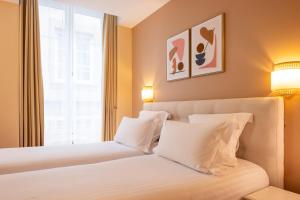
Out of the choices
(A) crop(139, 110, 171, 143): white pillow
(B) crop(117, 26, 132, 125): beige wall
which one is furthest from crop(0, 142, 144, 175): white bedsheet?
(B) crop(117, 26, 132, 125): beige wall

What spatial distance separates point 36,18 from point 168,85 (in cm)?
221

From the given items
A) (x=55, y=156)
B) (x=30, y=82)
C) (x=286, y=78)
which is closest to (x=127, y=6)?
(x=30, y=82)

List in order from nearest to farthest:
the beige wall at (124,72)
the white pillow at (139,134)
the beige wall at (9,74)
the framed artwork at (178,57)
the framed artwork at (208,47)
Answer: the framed artwork at (208,47), the white pillow at (139,134), the framed artwork at (178,57), the beige wall at (9,74), the beige wall at (124,72)

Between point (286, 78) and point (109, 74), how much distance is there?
2811 millimetres

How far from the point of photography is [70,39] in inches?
140

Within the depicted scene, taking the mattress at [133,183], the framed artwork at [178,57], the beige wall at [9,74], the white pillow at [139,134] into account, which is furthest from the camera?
the beige wall at [9,74]

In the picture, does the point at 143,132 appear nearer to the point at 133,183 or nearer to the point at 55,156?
the point at 55,156

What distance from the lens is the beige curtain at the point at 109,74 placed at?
12.1 feet

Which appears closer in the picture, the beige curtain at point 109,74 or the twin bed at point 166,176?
the twin bed at point 166,176

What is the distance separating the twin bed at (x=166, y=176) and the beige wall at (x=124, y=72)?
1950 mm

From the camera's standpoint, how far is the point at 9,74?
3.01 m

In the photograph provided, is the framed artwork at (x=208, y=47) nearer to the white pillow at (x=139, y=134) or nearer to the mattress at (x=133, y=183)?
the white pillow at (x=139, y=134)

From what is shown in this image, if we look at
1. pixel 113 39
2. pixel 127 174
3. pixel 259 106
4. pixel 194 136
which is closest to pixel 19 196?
pixel 127 174

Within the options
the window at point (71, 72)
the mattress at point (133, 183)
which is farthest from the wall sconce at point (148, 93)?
the mattress at point (133, 183)
